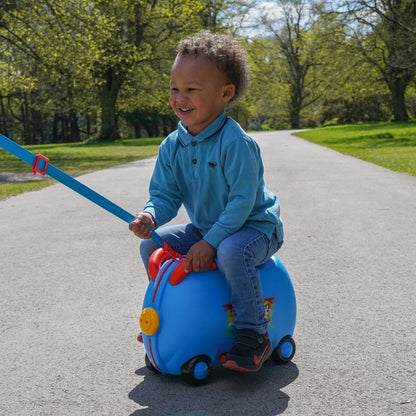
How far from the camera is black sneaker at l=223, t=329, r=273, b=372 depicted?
2.42 meters

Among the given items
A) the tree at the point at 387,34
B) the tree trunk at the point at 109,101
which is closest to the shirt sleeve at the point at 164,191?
the tree at the point at 387,34

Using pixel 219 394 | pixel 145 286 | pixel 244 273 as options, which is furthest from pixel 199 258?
pixel 145 286

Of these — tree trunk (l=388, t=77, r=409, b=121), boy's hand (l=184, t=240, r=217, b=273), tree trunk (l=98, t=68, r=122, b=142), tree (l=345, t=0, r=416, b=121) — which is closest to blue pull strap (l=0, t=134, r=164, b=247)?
boy's hand (l=184, t=240, r=217, b=273)

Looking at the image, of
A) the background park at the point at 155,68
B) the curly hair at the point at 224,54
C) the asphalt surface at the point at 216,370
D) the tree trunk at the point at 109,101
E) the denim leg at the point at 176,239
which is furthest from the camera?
the tree trunk at the point at 109,101

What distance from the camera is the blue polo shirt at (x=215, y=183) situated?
2.52m

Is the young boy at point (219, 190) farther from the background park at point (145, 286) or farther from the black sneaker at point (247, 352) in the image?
the background park at point (145, 286)

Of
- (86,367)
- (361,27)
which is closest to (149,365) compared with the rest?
(86,367)

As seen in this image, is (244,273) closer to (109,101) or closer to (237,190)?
(237,190)

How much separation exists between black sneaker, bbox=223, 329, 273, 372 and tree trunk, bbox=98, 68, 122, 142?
26.4 meters

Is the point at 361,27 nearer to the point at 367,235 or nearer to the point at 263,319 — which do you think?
the point at 367,235

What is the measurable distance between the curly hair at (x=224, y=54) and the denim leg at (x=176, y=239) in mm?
701

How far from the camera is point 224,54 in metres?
2.60

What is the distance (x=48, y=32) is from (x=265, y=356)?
47.4ft

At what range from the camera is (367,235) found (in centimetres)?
558
